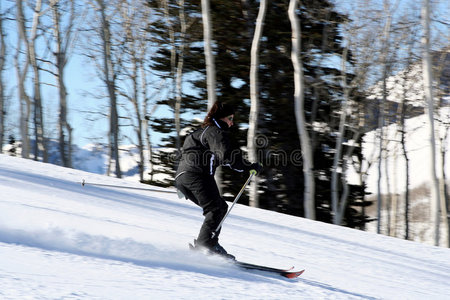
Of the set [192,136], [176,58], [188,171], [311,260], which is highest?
[176,58]

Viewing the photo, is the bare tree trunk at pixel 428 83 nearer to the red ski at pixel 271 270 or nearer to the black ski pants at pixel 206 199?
the red ski at pixel 271 270

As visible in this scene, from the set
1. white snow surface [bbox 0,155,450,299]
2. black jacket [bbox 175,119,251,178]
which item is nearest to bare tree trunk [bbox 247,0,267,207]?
white snow surface [bbox 0,155,450,299]

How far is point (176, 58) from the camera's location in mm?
21125

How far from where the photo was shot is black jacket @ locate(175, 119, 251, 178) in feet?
13.7

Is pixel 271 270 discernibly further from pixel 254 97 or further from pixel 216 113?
pixel 254 97

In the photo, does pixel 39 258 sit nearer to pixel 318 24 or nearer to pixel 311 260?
pixel 311 260

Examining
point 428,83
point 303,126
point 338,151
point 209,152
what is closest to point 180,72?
point 338,151

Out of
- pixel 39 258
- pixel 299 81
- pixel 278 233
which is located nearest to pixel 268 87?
pixel 299 81

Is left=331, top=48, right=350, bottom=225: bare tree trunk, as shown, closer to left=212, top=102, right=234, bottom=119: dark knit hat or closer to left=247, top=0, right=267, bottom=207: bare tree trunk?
left=247, top=0, right=267, bottom=207: bare tree trunk

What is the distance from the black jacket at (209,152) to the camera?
13.7 feet

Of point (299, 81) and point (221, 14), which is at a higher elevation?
point (221, 14)

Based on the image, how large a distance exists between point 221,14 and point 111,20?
6092 millimetres

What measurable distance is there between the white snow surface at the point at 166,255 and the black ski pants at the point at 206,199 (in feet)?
0.67

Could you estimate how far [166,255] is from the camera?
4.36m
